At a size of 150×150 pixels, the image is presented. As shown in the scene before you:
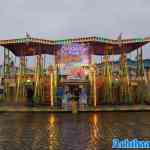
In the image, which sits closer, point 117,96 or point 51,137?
point 51,137

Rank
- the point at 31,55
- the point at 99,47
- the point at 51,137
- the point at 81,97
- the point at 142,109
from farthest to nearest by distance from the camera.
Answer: the point at 31,55
the point at 99,47
the point at 81,97
the point at 142,109
the point at 51,137

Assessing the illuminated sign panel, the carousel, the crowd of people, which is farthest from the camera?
the illuminated sign panel

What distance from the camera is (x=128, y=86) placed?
136 ft

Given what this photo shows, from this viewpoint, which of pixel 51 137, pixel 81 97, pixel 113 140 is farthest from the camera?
pixel 81 97

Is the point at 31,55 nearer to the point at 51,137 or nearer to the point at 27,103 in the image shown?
the point at 27,103

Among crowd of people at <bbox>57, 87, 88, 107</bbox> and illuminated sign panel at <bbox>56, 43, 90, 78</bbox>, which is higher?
illuminated sign panel at <bbox>56, 43, 90, 78</bbox>

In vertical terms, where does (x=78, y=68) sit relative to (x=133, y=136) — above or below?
above

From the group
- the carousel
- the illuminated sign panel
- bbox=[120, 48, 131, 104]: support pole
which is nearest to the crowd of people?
the carousel

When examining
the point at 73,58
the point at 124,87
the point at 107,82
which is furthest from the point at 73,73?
the point at 124,87

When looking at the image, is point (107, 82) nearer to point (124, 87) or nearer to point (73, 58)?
point (124, 87)

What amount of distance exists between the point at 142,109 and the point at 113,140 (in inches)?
794

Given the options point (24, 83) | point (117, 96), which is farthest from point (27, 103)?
point (117, 96)

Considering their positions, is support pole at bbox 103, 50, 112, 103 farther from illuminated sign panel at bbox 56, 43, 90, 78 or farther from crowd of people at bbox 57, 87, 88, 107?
illuminated sign panel at bbox 56, 43, 90, 78

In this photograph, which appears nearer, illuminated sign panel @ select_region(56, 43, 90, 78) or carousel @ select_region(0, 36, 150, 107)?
carousel @ select_region(0, 36, 150, 107)
